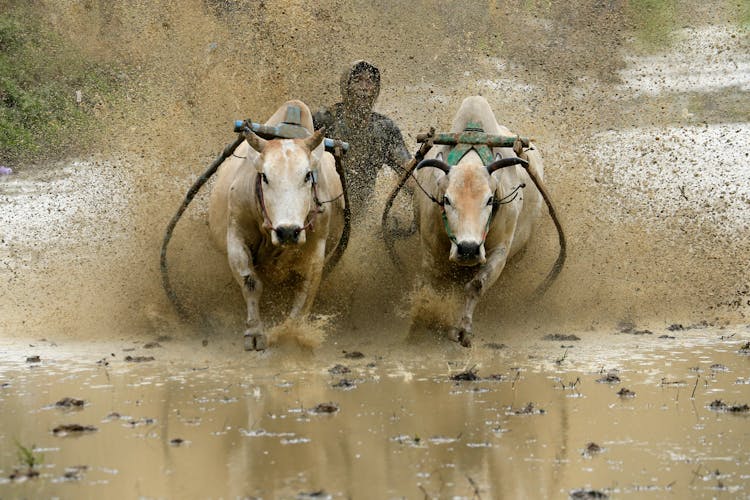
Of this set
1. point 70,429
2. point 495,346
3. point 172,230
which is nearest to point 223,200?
point 172,230

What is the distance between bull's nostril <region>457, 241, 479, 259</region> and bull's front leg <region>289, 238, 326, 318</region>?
2.70 ft

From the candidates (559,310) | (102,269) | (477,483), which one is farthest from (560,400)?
(102,269)

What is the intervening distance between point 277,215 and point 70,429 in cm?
199

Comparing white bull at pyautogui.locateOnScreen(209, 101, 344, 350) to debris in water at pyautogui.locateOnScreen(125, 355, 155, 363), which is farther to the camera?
debris in water at pyautogui.locateOnScreen(125, 355, 155, 363)

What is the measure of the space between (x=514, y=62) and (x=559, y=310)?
8.08m

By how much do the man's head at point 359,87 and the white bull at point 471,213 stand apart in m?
0.74

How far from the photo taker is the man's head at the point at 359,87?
8891 millimetres

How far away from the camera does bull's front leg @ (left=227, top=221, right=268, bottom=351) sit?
7090mm

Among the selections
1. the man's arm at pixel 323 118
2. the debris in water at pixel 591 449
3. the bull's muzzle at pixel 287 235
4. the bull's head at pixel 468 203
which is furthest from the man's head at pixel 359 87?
the debris in water at pixel 591 449

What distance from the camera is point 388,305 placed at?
334 inches

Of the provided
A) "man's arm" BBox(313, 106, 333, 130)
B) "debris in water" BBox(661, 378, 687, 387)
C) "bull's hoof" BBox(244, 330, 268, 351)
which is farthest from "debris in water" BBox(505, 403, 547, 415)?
"man's arm" BBox(313, 106, 333, 130)

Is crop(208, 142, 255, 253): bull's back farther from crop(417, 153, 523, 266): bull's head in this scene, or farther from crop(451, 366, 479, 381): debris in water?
crop(451, 366, 479, 381): debris in water

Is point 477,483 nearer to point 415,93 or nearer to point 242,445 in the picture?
point 242,445

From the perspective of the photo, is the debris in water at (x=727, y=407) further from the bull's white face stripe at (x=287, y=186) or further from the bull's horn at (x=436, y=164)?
the bull's horn at (x=436, y=164)
